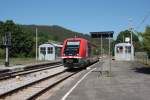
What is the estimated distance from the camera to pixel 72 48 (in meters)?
35.6

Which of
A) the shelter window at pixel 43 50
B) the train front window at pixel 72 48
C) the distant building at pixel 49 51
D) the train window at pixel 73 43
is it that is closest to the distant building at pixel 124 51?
the distant building at pixel 49 51

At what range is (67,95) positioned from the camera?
50.8 feet

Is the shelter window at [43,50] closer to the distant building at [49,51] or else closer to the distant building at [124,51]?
the distant building at [49,51]

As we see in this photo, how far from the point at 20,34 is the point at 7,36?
2364 inches

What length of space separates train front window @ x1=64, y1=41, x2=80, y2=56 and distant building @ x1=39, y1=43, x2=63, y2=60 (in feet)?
118

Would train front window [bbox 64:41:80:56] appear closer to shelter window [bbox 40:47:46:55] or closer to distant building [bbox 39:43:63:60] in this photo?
distant building [bbox 39:43:63:60]

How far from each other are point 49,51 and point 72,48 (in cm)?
3804

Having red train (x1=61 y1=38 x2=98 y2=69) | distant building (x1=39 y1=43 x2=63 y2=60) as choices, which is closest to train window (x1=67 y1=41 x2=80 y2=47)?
red train (x1=61 y1=38 x2=98 y2=69)

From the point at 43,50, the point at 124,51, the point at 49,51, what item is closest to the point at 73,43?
the point at 124,51

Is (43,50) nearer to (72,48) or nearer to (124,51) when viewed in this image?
(124,51)

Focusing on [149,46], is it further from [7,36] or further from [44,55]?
[44,55]

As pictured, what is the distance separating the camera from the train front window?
35250mm

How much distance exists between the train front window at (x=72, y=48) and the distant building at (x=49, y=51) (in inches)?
1422

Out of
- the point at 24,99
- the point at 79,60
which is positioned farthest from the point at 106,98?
the point at 79,60
